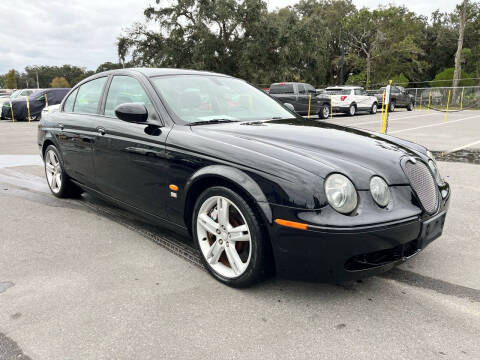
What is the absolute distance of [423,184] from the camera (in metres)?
2.84

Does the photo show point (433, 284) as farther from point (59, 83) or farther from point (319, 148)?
point (59, 83)

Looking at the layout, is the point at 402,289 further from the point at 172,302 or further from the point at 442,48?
the point at 442,48

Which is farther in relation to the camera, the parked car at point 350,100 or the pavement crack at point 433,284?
the parked car at point 350,100

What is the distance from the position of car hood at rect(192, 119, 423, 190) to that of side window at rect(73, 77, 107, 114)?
1611mm

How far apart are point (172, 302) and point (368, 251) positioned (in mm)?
1246

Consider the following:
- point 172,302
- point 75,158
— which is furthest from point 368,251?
point 75,158

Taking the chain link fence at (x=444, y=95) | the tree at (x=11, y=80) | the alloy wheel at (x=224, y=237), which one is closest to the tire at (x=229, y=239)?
the alloy wheel at (x=224, y=237)

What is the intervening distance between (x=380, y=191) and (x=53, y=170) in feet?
13.5

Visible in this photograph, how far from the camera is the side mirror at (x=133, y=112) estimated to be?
323 cm

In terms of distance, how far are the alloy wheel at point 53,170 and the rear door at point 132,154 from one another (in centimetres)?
123

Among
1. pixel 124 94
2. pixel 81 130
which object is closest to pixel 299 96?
pixel 81 130

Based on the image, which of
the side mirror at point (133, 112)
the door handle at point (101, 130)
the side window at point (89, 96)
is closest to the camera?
the side mirror at point (133, 112)

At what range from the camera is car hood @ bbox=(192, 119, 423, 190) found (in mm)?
2525

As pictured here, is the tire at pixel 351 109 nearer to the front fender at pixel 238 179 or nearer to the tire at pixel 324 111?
the tire at pixel 324 111
